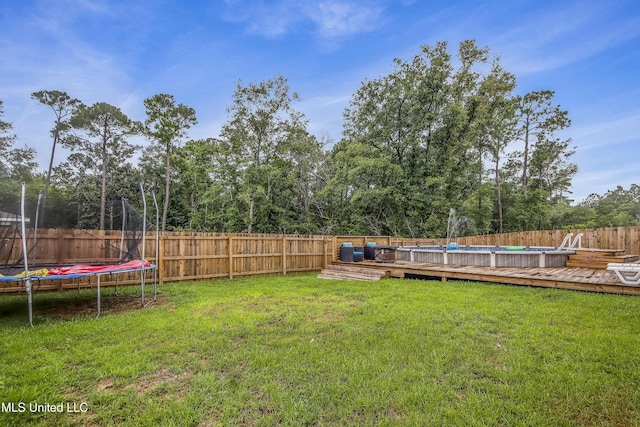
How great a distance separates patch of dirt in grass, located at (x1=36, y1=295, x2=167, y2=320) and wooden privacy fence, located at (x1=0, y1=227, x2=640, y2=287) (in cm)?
111

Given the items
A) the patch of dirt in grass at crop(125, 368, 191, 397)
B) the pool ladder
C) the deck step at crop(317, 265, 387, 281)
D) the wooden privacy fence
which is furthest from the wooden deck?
the patch of dirt in grass at crop(125, 368, 191, 397)

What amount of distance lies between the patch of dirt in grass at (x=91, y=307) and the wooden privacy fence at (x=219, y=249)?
1111 mm

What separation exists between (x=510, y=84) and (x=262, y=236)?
69.4 feet

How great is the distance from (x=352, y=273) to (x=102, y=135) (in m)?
24.8

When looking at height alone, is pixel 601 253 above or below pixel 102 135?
below

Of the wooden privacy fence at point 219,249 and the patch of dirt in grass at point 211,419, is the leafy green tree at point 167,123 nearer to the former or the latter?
the wooden privacy fence at point 219,249

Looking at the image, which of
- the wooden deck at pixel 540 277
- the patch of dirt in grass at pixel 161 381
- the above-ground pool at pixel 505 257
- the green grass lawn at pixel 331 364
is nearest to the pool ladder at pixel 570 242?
the above-ground pool at pixel 505 257

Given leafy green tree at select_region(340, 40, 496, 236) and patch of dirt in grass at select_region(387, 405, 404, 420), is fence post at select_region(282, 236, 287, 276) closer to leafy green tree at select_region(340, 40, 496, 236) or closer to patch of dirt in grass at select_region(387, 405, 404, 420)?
patch of dirt in grass at select_region(387, 405, 404, 420)

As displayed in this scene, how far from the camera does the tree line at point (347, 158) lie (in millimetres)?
19188

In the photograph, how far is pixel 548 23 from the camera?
30.8ft

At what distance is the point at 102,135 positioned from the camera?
23156mm

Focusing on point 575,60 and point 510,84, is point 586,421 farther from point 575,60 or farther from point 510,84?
point 510,84

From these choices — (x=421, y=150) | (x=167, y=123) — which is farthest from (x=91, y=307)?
(x=167, y=123)

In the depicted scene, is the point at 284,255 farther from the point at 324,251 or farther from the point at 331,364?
the point at 331,364
